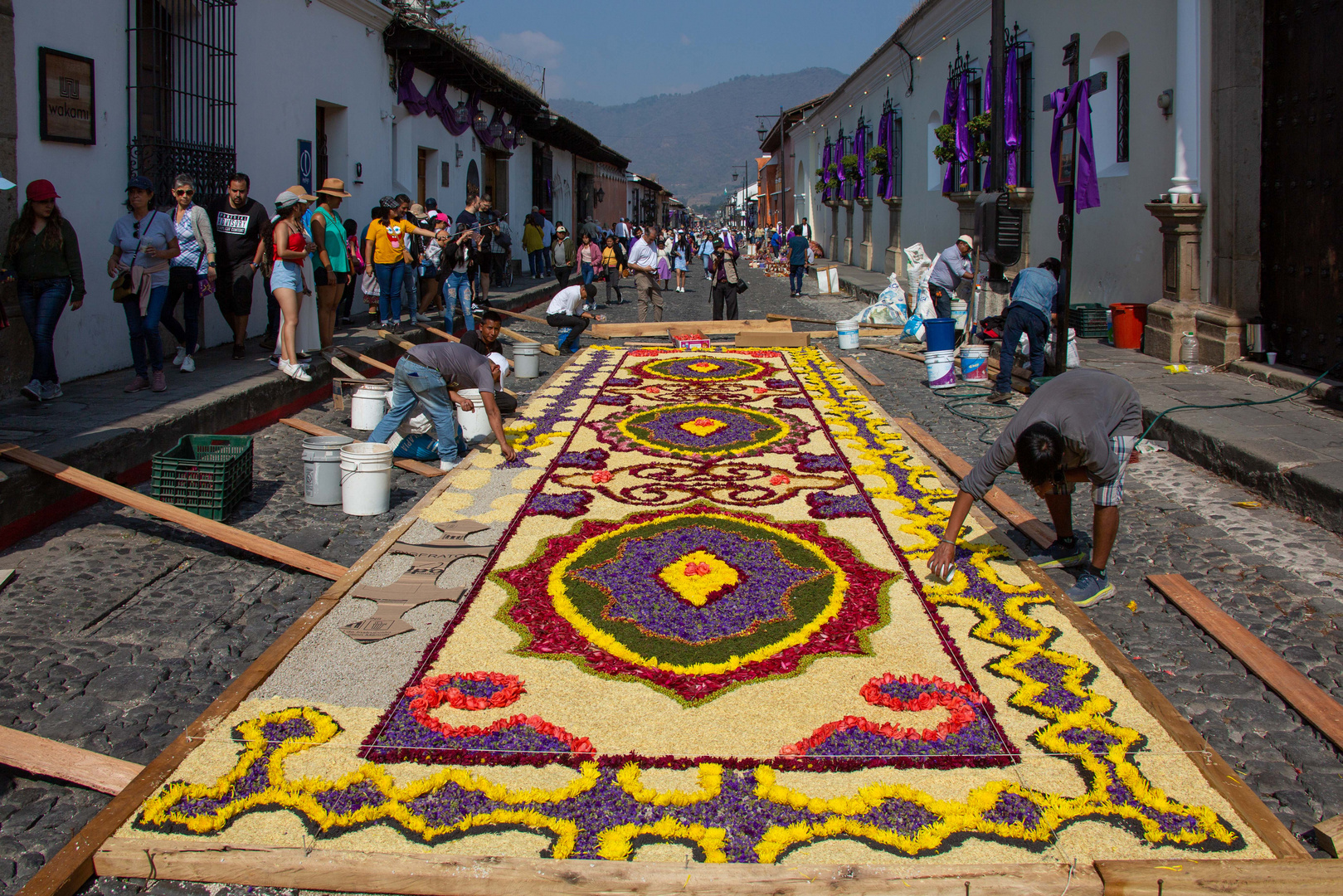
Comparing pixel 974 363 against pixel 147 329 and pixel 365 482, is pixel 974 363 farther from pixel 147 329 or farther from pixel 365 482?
pixel 147 329

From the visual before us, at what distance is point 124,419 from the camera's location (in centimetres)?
660

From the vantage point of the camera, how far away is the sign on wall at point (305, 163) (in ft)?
41.0

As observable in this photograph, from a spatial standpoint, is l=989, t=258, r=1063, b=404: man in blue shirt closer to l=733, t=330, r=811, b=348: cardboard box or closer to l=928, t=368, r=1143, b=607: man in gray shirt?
l=733, t=330, r=811, b=348: cardboard box

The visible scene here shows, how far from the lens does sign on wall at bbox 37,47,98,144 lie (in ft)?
25.5

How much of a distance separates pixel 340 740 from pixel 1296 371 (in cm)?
855

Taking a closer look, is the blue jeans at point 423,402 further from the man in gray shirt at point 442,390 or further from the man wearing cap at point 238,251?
the man wearing cap at point 238,251

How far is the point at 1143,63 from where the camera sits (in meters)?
11.8

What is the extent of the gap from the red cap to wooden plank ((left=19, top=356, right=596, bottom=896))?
12.8 feet

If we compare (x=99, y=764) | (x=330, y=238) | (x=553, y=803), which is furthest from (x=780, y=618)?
(x=330, y=238)

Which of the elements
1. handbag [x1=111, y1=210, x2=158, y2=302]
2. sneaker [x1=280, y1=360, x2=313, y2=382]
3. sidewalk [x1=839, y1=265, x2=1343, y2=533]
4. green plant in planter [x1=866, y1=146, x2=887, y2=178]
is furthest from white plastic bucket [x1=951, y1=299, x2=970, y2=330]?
green plant in planter [x1=866, y1=146, x2=887, y2=178]

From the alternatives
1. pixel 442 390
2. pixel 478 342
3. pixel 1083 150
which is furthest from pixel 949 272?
pixel 442 390

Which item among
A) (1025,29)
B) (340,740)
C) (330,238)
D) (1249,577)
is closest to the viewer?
(340,740)

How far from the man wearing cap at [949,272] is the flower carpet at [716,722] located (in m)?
7.24

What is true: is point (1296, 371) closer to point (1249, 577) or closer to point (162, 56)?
point (1249, 577)
